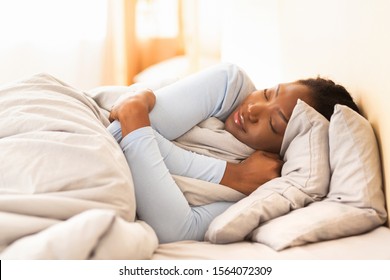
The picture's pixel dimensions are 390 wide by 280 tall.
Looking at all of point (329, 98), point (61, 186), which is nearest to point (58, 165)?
point (61, 186)

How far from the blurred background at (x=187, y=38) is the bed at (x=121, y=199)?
231mm

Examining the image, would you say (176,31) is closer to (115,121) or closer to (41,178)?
(115,121)

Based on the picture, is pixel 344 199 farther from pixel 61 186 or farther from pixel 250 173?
pixel 61 186

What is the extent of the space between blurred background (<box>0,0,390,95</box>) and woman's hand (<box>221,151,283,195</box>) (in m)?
0.30

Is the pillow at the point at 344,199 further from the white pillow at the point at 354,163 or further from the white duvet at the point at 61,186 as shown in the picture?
the white duvet at the point at 61,186

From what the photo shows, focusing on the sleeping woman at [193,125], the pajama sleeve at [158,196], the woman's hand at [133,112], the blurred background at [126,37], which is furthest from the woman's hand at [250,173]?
→ the blurred background at [126,37]

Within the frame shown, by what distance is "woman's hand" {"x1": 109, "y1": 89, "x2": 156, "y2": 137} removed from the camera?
104 centimetres

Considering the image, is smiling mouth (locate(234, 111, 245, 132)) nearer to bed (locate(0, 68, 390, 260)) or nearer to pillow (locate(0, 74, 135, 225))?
bed (locate(0, 68, 390, 260))

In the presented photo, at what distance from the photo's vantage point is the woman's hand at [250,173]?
1084mm

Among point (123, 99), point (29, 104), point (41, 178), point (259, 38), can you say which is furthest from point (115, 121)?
point (259, 38)

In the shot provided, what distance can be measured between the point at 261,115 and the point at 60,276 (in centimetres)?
63

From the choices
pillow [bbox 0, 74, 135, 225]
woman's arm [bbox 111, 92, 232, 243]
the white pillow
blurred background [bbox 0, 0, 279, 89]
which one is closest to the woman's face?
the white pillow

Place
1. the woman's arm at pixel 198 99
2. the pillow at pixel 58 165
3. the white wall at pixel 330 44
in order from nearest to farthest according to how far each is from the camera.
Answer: the pillow at pixel 58 165 → the white wall at pixel 330 44 → the woman's arm at pixel 198 99

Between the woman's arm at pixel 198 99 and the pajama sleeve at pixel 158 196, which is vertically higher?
the woman's arm at pixel 198 99
